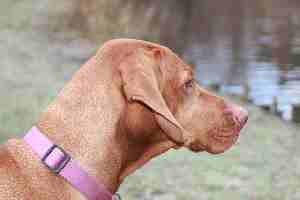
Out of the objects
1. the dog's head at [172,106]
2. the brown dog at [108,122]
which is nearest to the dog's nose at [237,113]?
the dog's head at [172,106]

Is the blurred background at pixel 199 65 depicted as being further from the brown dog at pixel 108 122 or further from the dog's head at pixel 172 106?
the brown dog at pixel 108 122

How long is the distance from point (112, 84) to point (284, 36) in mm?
10391

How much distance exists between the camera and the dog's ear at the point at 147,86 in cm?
327

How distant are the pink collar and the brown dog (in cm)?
3

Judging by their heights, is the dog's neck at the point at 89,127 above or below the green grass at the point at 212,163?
above

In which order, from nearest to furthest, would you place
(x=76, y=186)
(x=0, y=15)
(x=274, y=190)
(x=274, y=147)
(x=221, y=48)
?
(x=76, y=186) < (x=274, y=190) < (x=274, y=147) < (x=221, y=48) < (x=0, y=15)

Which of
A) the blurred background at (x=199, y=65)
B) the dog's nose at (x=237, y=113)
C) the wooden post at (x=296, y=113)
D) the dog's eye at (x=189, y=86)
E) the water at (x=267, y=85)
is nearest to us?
the dog's eye at (x=189, y=86)

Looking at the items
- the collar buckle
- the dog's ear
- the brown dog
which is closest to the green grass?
the brown dog

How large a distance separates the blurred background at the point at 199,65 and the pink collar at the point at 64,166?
9.72 feet

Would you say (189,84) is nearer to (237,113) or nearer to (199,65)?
(237,113)

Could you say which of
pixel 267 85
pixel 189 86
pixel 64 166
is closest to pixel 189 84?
pixel 189 86

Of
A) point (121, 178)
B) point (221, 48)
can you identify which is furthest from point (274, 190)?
point (221, 48)

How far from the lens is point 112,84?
346 cm

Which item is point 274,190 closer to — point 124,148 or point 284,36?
point 124,148
